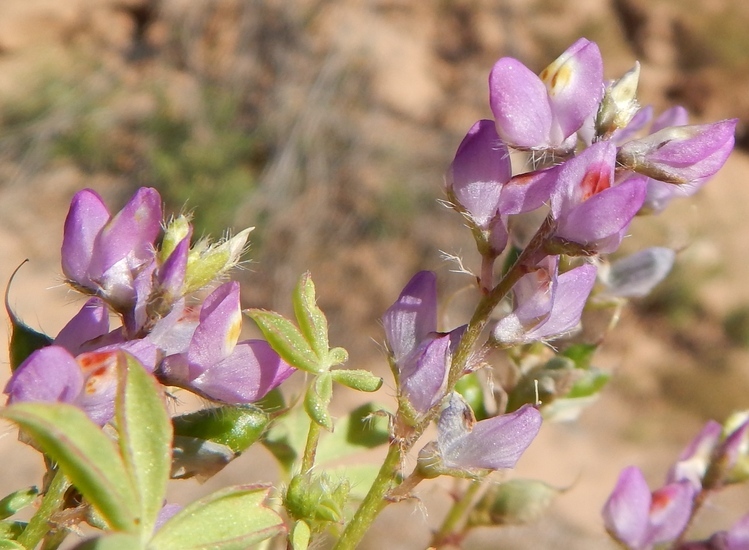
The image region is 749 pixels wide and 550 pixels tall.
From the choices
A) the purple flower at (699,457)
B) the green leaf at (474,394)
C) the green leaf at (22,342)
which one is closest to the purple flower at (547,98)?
the green leaf at (474,394)

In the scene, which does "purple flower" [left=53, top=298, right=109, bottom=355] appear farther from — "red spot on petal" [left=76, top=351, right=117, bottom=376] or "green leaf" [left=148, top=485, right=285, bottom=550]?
"green leaf" [left=148, top=485, right=285, bottom=550]

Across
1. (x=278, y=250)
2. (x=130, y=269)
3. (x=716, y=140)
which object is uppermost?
(x=716, y=140)

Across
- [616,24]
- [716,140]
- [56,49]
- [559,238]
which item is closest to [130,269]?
[559,238]

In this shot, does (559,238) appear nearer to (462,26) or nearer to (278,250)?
(278,250)

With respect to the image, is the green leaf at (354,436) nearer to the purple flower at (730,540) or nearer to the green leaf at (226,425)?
the green leaf at (226,425)

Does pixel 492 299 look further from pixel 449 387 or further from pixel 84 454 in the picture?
pixel 84 454

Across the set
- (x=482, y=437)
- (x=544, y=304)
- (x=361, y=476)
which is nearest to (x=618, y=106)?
(x=544, y=304)
